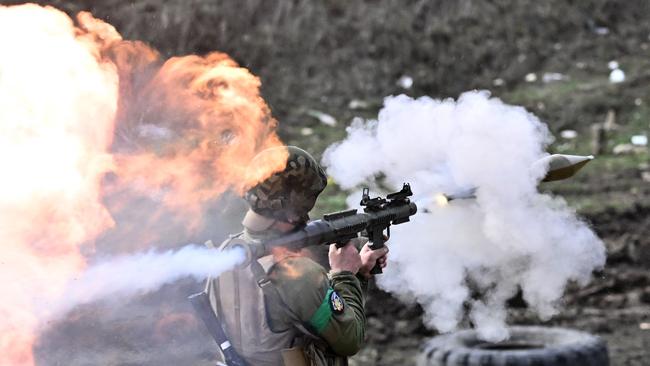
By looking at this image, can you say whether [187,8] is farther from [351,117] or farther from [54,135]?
[54,135]

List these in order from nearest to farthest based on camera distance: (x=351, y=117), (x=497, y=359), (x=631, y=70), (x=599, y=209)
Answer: (x=497, y=359) → (x=599, y=209) → (x=351, y=117) → (x=631, y=70)

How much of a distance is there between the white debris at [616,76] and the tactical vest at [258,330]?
11722 millimetres

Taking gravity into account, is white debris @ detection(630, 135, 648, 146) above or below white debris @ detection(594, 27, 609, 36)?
below

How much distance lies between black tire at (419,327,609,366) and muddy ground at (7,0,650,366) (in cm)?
117

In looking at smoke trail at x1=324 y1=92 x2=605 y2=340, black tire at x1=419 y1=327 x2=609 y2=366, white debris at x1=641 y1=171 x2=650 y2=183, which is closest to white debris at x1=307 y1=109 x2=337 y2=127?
white debris at x1=641 y1=171 x2=650 y2=183

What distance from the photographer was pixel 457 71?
1504 centimetres

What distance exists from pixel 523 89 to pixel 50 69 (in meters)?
10.9

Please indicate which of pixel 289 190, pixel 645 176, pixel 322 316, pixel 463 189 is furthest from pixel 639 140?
pixel 322 316

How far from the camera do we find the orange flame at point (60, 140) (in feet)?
14.1

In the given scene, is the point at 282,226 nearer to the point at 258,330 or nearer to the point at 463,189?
the point at 258,330

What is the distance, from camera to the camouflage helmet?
3.91m

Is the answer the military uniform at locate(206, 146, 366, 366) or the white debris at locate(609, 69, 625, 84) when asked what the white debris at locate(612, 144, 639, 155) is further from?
the military uniform at locate(206, 146, 366, 366)

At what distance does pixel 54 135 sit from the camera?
4.59 m

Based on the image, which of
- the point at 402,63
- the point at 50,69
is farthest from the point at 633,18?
the point at 50,69
